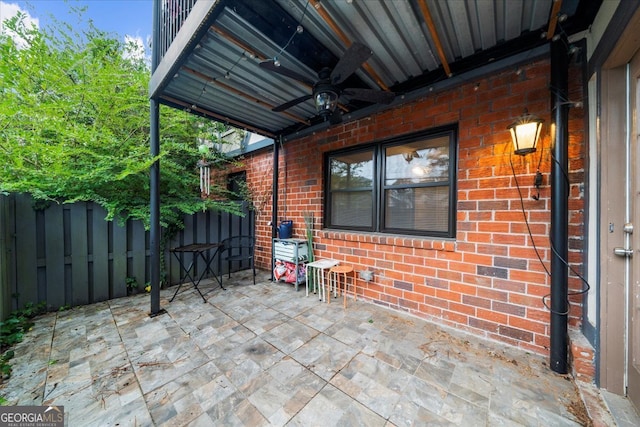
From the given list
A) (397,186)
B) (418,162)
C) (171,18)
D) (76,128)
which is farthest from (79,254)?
(418,162)

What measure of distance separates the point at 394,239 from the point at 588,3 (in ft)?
7.66

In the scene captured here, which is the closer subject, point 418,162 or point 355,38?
point 355,38

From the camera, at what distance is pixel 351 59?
155 centimetres

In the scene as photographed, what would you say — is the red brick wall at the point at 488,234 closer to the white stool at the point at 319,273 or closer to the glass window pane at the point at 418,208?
the glass window pane at the point at 418,208

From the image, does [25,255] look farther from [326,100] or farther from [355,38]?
[355,38]

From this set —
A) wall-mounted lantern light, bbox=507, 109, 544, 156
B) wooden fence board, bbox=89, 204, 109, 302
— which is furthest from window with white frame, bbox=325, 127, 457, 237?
wooden fence board, bbox=89, 204, 109, 302

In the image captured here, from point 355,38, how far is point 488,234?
7.02 feet

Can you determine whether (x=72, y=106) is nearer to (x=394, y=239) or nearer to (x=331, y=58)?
(x=331, y=58)

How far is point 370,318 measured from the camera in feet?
8.21

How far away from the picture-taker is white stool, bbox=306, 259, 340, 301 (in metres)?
3.03

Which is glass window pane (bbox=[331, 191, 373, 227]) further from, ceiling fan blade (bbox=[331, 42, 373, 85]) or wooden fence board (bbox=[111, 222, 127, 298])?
wooden fence board (bbox=[111, 222, 127, 298])

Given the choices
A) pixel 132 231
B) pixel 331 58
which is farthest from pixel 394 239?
pixel 132 231

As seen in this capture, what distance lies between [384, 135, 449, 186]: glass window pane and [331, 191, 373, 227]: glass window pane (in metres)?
0.40

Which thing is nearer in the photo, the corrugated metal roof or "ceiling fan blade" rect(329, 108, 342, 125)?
the corrugated metal roof
